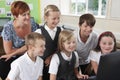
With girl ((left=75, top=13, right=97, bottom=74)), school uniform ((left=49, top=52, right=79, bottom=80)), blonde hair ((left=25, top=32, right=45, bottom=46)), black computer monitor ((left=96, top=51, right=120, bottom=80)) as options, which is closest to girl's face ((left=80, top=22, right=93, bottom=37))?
girl ((left=75, top=13, right=97, bottom=74))

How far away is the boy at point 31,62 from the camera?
166 centimetres

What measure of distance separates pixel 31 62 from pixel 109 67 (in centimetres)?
107

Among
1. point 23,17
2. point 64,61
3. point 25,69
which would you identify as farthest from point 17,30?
point 64,61

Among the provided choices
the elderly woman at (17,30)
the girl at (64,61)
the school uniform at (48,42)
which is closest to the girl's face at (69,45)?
the girl at (64,61)

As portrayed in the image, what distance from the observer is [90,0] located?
346 cm

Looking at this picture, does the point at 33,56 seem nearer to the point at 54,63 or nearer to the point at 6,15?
the point at 54,63

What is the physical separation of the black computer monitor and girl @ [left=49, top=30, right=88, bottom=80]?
956mm

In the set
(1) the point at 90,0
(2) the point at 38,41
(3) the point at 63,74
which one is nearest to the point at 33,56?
(2) the point at 38,41

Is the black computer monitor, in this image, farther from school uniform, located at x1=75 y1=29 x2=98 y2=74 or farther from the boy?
school uniform, located at x1=75 y1=29 x2=98 y2=74

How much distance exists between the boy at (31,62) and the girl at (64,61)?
0.43ft

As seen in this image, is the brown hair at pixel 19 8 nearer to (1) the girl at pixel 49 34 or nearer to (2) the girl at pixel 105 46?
(1) the girl at pixel 49 34

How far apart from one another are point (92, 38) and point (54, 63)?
52 cm

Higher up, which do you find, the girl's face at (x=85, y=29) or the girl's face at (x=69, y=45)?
the girl's face at (x=85, y=29)

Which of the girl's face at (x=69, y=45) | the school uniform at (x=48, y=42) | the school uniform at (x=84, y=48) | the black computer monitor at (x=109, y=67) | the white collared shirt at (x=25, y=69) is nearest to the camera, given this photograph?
the black computer monitor at (x=109, y=67)
